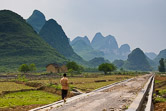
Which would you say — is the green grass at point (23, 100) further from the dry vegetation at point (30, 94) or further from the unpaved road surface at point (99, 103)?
the unpaved road surface at point (99, 103)

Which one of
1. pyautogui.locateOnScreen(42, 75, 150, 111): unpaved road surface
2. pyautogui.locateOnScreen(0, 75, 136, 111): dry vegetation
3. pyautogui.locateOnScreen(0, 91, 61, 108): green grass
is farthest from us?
pyautogui.locateOnScreen(0, 91, 61, 108): green grass

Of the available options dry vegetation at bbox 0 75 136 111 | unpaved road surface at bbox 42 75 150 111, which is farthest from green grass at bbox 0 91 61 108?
unpaved road surface at bbox 42 75 150 111

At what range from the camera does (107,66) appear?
112938 mm

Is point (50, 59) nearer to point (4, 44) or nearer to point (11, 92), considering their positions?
point (4, 44)

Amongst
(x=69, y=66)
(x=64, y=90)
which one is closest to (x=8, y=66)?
(x=69, y=66)

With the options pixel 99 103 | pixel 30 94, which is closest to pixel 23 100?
pixel 30 94

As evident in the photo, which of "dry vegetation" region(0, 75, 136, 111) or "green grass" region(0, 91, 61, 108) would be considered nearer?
"dry vegetation" region(0, 75, 136, 111)

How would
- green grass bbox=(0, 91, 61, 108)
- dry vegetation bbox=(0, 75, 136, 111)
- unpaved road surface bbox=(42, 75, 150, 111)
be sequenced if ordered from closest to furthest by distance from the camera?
unpaved road surface bbox=(42, 75, 150, 111), dry vegetation bbox=(0, 75, 136, 111), green grass bbox=(0, 91, 61, 108)

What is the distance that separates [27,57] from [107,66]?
96.8 meters

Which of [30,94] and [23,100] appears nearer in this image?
[23,100]

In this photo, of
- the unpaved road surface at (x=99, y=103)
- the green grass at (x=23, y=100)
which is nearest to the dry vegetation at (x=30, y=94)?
the green grass at (x=23, y=100)

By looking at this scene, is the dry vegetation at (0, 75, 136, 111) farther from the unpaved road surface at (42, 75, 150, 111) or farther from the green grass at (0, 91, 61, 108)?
the unpaved road surface at (42, 75, 150, 111)

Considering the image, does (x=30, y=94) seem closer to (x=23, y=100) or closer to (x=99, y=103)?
(x=23, y=100)

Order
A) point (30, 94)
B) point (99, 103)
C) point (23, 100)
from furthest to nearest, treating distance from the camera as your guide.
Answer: point (30, 94), point (23, 100), point (99, 103)
